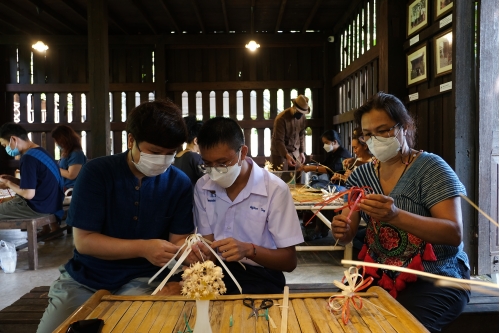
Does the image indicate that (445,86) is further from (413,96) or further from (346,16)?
(346,16)

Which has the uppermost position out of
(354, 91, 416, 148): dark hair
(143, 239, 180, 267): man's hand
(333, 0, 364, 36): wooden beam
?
(333, 0, 364, 36): wooden beam

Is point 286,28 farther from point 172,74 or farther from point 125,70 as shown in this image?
point 125,70

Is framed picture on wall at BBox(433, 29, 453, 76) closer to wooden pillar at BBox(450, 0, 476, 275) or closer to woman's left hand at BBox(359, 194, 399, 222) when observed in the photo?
wooden pillar at BBox(450, 0, 476, 275)

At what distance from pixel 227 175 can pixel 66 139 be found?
15.7ft

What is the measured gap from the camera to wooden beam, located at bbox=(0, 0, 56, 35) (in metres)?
6.98

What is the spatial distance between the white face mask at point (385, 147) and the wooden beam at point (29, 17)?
22.3ft

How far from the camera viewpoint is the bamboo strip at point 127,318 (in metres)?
1.56

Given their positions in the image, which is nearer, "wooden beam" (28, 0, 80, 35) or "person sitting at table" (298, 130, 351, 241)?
"person sitting at table" (298, 130, 351, 241)

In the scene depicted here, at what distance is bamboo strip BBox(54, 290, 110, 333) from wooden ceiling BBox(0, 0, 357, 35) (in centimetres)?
604

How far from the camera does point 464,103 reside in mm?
3852

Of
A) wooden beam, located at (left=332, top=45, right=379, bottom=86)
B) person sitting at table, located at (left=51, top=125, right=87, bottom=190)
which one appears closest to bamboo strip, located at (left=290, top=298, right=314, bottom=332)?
wooden beam, located at (left=332, top=45, right=379, bottom=86)

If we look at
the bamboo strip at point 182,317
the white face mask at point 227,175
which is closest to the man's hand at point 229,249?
the bamboo strip at point 182,317

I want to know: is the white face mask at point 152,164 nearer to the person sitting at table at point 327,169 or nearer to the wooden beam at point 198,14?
the person sitting at table at point 327,169

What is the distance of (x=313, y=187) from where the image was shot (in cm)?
575
